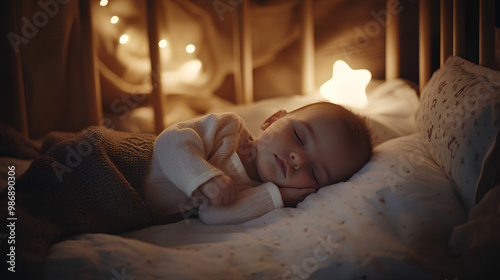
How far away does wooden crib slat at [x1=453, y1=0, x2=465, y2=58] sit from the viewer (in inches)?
55.4

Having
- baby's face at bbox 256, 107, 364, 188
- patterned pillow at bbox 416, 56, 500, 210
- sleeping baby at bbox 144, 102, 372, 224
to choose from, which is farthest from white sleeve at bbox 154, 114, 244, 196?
patterned pillow at bbox 416, 56, 500, 210

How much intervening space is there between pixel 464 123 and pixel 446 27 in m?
0.77

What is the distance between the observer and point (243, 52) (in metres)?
1.83

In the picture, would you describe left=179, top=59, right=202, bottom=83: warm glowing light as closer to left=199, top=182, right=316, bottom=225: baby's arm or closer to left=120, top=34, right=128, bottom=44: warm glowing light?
left=120, top=34, right=128, bottom=44: warm glowing light

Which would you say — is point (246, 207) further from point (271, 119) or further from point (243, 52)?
point (243, 52)

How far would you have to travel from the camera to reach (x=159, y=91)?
66.7 inches

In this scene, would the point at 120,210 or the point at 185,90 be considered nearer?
the point at 120,210

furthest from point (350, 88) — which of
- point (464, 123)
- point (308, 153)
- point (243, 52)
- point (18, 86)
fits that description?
point (18, 86)

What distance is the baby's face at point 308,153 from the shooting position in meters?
1.07

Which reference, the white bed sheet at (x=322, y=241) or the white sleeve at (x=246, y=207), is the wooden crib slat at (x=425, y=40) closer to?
the white bed sheet at (x=322, y=241)

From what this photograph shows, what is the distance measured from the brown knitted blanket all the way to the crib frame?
633 millimetres

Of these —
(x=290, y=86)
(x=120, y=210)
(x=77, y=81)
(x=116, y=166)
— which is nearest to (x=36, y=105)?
(x=77, y=81)

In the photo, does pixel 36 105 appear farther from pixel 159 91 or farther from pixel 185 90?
pixel 185 90

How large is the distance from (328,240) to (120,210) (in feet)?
1.57
